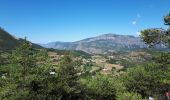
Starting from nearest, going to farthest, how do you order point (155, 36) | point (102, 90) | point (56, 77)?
point (155, 36)
point (56, 77)
point (102, 90)

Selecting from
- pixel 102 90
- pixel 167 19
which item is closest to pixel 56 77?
pixel 102 90

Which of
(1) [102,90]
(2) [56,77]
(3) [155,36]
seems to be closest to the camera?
(3) [155,36]

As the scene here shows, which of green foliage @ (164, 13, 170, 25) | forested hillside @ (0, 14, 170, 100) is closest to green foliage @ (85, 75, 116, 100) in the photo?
forested hillside @ (0, 14, 170, 100)

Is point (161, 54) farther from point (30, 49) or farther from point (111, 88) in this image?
point (111, 88)

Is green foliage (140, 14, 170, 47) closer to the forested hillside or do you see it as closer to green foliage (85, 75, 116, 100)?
the forested hillside

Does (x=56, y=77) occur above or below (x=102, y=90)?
above

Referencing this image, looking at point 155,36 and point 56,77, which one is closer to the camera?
point 155,36

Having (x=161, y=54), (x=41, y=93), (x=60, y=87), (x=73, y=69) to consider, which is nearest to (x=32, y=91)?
(x=41, y=93)

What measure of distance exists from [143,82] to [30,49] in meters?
45.1

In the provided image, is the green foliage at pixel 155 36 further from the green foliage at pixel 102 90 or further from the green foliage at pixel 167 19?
the green foliage at pixel 102 90

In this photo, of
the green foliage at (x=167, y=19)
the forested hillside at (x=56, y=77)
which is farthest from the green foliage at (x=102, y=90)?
the green foliage at (x=167, y=19)

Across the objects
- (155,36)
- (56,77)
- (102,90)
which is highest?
(155,36)

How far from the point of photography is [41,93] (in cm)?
5831

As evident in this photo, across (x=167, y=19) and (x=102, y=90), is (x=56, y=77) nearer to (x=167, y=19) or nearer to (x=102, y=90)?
(x=102, y=90)
